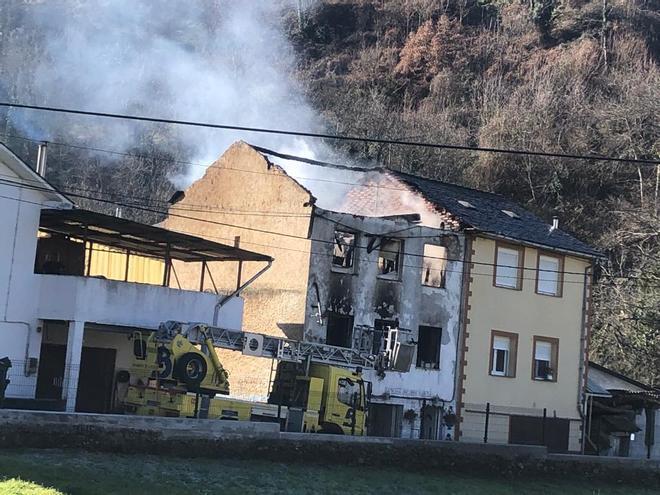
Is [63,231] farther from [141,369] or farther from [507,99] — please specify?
[507,99]

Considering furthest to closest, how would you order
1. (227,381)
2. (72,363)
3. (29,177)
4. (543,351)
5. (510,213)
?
1. (510,213)
2. (543,351)
3. (29,177)
4. (227,381)
5. (72,363)

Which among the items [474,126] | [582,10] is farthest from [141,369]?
[582,10]

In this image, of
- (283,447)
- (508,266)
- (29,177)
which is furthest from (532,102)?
(283,447)

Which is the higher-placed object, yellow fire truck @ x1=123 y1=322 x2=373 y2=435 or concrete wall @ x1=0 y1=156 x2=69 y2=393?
concrete wall @ x1=0 y1=156 x2=69 y2=393

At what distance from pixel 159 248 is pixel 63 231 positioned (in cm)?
339

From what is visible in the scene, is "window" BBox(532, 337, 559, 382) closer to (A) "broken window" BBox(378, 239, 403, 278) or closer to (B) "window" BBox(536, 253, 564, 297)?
(B) "window" BBox(536, 253, 564, 297)

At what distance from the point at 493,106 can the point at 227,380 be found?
42.1 metres

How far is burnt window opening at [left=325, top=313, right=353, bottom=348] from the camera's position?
108ft

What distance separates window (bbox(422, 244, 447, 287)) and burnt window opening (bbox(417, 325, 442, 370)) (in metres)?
1.70

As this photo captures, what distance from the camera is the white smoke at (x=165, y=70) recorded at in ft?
211

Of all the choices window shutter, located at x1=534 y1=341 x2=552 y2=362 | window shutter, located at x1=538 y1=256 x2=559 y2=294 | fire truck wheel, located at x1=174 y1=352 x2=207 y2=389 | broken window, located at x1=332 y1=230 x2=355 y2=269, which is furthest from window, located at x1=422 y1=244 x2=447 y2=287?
fire truck wheel, located at x1=174 y1=352 x2=207 y2=389

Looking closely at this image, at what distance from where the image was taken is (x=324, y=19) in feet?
269

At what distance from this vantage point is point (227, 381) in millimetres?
25281

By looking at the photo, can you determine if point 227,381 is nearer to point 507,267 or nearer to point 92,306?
point 92,306
